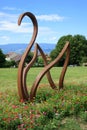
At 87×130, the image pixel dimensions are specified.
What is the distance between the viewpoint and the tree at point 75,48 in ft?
184

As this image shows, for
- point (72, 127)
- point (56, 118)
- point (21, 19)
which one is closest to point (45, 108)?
point (56, 118)

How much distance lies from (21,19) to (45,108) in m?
2.74

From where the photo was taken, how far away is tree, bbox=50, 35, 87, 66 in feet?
184

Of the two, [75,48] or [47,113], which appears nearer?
[47,113]

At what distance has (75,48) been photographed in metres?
57.4

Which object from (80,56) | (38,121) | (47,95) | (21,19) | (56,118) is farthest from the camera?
(80,56)

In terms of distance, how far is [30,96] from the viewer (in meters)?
10.7

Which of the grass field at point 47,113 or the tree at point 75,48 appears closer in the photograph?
the grass field at point 47,113

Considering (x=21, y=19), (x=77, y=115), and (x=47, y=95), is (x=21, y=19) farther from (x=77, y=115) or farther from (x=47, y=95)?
(x=77, y=115)

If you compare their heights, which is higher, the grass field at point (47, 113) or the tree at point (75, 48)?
the tree at point (75, 48)

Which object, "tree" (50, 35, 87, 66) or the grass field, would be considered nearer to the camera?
the grass field

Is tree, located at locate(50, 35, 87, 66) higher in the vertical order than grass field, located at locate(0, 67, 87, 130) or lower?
higher

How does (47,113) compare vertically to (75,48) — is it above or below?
below

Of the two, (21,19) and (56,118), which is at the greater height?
(21,19)
